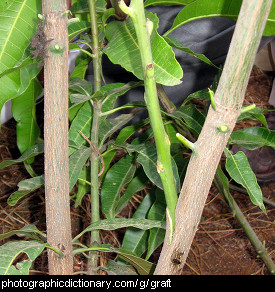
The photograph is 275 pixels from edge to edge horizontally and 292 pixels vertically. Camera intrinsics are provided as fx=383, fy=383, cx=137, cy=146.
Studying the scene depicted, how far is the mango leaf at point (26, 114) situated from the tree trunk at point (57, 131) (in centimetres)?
45

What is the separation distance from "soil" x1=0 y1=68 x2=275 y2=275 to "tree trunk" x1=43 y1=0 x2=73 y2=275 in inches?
16.8

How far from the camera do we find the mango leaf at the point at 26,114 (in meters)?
1.00

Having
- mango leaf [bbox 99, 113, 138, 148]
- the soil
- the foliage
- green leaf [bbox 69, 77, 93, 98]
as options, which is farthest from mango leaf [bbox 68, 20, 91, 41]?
the soil

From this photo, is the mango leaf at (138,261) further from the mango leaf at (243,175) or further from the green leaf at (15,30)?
the green leaf at (15,30)

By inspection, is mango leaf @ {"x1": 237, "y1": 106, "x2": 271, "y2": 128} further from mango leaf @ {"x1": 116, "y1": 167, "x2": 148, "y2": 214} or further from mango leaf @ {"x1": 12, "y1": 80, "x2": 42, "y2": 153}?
mango leaf @ {"x1": 12, "y1": 80, "x2": 42, "y2": 153}

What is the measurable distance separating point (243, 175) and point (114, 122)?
0.33m

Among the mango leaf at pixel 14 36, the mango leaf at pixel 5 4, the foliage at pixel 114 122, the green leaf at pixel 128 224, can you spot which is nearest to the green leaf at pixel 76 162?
the foliage at pixel 114 122

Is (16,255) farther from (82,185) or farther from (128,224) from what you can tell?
(82,185)

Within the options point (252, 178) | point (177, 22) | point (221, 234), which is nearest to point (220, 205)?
point (221, 234)

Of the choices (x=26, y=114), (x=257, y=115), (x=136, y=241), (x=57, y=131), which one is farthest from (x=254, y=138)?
(x=26, y=114)

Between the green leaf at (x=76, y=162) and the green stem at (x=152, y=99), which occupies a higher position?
the green stem at (x=152, y=99)

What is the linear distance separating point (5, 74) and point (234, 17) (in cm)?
44

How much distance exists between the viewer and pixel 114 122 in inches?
36.0
